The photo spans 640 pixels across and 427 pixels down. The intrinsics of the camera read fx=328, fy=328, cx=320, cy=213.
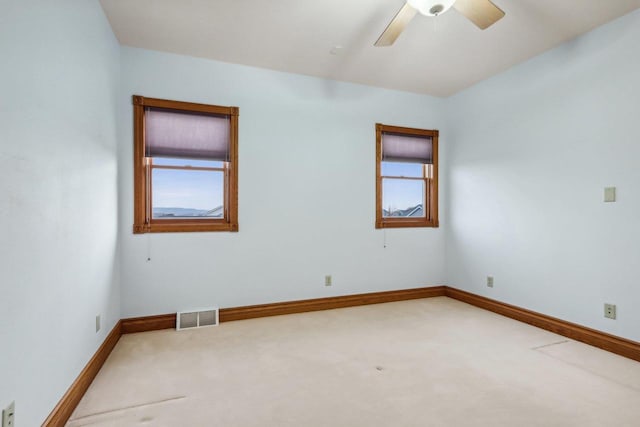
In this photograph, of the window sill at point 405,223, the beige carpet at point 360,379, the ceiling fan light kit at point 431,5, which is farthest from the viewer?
the window sill at point 405,223

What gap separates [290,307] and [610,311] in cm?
296

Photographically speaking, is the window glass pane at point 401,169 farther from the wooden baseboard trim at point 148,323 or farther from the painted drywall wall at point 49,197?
the painted drywall wall at point 49,197

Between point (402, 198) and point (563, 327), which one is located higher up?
point (402, 198)

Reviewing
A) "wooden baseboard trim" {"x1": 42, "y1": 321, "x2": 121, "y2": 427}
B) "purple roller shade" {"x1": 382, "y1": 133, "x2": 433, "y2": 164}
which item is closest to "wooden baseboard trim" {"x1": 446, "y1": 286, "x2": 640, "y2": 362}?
"purple roller shade" {"x1": 382, "y1": 133, "x2": 433, "y2": 164}

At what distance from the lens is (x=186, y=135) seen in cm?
339

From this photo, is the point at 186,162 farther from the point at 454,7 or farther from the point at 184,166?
the point at 454,7

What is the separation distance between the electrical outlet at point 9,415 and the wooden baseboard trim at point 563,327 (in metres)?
3.91

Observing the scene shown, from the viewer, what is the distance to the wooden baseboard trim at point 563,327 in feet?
8.64

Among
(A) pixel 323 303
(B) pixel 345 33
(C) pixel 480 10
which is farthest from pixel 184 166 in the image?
(C) pixel 480 10

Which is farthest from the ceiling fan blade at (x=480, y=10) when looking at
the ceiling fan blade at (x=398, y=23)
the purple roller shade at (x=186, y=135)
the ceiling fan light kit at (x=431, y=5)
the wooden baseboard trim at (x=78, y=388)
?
the wooden baseboard trim at (x=78, y=388)

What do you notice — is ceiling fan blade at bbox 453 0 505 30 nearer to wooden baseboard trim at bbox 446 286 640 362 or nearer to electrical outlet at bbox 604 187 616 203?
electrical outlet at bbox 604 187 616 203

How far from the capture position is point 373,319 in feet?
11.7

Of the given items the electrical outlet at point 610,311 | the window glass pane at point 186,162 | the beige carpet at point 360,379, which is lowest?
the beige carpet at point 360,379

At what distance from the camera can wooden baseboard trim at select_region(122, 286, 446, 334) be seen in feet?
10.4
